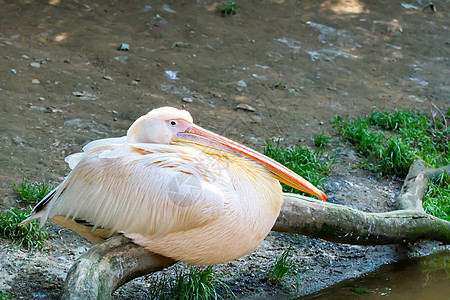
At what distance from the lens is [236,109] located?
5.87 meters

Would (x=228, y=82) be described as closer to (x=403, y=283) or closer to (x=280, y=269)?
(x=280, y=269)

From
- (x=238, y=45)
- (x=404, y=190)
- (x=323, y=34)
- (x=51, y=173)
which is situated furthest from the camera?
(x=323, y=34)

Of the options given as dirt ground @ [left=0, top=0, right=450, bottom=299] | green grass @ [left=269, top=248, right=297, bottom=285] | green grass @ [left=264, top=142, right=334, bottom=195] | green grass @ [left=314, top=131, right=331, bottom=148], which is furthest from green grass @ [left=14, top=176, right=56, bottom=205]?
green grass @ [left=314, top=131, right=331, bottom=148]

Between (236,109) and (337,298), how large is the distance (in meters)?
2.69

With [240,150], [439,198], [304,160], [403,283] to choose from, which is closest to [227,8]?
[304,160]

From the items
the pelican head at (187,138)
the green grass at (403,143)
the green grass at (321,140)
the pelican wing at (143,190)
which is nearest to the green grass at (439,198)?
the green grass at (403,143)

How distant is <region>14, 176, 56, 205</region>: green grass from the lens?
395 cm

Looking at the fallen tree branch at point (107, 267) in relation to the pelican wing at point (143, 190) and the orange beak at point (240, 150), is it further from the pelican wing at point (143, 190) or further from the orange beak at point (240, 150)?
the orange beak at point (240, 150)

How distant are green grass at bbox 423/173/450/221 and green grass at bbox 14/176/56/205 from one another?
3000 millimetres

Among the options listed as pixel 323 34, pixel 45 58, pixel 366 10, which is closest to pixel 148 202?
pixel 45 58

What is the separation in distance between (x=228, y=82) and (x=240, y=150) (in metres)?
3.38

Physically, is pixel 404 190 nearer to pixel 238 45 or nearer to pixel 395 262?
pixel 395 262

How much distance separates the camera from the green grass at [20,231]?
359 cm

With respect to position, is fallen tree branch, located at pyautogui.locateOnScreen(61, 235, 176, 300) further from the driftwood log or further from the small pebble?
the small pebble
